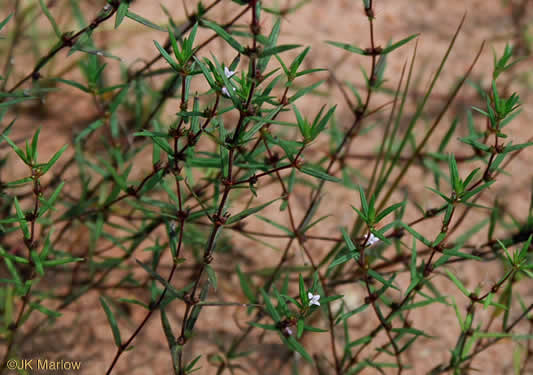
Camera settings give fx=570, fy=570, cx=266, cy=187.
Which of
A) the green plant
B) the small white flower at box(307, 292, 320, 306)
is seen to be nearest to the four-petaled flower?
the green plant

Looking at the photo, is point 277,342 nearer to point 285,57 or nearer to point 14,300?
point 14,300

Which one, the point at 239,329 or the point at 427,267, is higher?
the point at 239,329

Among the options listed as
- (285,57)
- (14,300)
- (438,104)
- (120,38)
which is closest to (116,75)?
(120,38)

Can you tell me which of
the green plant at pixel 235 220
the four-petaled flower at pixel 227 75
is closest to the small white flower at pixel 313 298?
the green plant at pixel 235 220

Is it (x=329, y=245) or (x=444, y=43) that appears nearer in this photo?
(x=329, y=245)

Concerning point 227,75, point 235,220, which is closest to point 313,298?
point 235,220

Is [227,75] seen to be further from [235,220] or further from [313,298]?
[313,298]

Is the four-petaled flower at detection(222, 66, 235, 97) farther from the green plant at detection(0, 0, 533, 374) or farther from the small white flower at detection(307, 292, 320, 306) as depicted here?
the small white flower at detection(307, 292, 320, 306)

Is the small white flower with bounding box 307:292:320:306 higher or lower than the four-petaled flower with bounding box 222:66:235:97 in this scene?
lower
